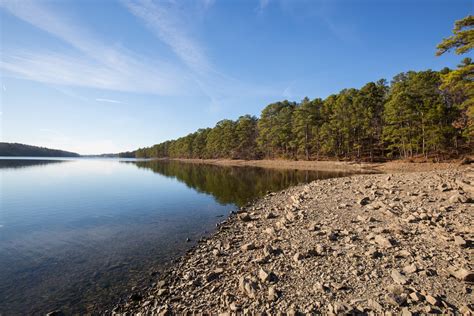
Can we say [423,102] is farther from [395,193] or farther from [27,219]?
[27,219]

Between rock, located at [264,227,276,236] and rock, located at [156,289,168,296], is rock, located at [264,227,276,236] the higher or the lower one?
the higher one

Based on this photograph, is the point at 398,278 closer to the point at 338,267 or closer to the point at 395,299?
the point at 395,299

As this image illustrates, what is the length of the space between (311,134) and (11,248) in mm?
58641

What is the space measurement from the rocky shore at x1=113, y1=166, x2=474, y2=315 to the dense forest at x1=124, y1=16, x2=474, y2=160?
47.9 feet

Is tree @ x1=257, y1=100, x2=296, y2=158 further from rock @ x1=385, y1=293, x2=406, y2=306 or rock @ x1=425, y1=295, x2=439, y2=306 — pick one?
rock @ x1=425, y1=295, x2=439, y2=306

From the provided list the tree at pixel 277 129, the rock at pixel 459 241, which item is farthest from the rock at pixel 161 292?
the tree at pixel 277 129

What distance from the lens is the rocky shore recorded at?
17.0 feet

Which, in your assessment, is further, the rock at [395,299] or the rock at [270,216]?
the rock at [270,216]

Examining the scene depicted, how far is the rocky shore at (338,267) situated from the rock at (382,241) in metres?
0.04

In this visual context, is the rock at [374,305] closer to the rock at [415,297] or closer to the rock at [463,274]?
the rock at [415,297]

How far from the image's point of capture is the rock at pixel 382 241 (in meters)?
7.36

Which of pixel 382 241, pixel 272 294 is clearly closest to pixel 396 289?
pixel 382 241

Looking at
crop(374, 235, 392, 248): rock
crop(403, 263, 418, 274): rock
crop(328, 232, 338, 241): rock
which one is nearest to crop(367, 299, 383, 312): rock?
crop(403, 263, 418, 274): rock

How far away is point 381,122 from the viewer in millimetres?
54844
